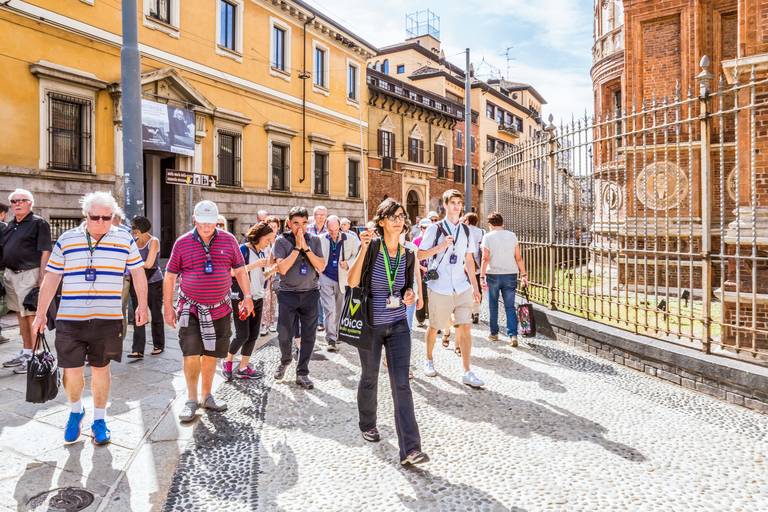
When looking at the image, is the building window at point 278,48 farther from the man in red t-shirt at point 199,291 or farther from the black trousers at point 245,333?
the man in red t-shirt at point 199,291

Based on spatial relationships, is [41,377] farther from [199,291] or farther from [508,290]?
[508,290]

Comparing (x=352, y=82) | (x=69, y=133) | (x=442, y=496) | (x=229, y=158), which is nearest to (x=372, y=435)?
(x=442, y=496)

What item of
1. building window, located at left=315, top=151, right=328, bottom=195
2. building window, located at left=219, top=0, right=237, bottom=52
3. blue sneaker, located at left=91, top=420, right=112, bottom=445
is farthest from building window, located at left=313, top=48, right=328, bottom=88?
blue sneaker, located at left=91, top=420, right=112, bottom=445

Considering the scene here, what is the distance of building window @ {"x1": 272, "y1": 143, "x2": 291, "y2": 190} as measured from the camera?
19567mm

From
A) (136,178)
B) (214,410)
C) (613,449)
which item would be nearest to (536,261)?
(613,449)

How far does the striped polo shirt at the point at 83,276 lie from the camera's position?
381 centimetres

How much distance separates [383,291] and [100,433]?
248 cm

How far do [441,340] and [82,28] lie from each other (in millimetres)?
12574

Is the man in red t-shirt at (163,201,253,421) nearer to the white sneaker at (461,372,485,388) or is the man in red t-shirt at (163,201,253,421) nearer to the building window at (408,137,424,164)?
the white sneaker at (461,372,485,388)

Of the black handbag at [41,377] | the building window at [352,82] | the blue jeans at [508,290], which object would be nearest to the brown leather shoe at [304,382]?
the black handbag at [41,377]

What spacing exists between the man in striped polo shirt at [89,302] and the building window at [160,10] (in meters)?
13.8

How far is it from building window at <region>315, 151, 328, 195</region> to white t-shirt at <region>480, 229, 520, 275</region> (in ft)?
50.6

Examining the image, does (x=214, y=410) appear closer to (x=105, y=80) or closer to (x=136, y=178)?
(x=136, y=178)

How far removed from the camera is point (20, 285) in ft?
18.6
